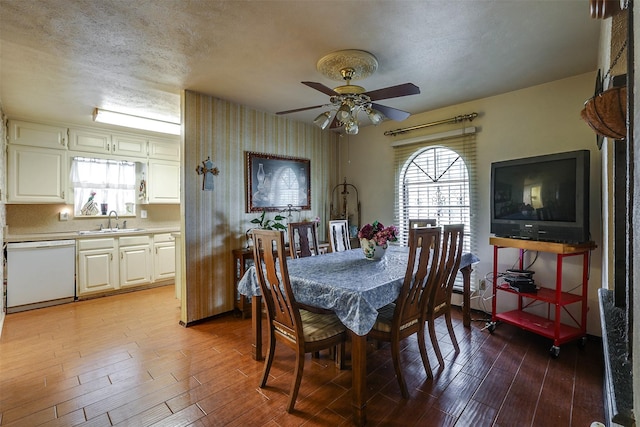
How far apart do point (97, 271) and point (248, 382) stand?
3.37 m

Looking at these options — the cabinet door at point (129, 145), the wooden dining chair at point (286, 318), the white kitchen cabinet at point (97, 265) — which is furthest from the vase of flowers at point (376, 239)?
the cabinet door at point (129, 145)

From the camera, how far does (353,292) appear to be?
1.73 meters

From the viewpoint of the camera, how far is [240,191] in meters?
3.73

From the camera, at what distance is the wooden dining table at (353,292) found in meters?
1.72

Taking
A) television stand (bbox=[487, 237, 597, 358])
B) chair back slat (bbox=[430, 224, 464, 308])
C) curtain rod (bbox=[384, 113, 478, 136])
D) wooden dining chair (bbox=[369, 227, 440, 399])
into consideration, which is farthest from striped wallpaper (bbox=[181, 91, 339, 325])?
television stand (bbox=[487, 237, 597, 358])

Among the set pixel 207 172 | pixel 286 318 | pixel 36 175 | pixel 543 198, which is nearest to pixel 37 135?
pixel 36 175

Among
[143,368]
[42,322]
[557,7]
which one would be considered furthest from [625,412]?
[42,322]

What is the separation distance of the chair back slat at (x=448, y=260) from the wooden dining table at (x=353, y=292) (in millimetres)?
315

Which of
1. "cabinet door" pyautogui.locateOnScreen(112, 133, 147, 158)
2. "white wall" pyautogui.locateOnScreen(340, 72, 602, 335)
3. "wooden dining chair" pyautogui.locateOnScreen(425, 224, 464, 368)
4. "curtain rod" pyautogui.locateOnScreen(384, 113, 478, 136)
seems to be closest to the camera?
"wooden dining chair" pyautogui.locateOnScreen(425, 224, 464, 368)

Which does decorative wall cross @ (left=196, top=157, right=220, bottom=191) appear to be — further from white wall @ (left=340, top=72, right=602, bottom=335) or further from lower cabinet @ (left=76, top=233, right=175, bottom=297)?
white wall @ (left=340, top=72, right=602, bottom=335)

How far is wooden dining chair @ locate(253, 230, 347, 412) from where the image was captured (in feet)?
6.03

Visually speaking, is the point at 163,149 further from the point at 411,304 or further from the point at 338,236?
the point at 411,304

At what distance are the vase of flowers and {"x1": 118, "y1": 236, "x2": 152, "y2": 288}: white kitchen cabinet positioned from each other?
3.71 metres

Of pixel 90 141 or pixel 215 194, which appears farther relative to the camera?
pixel 90 141
